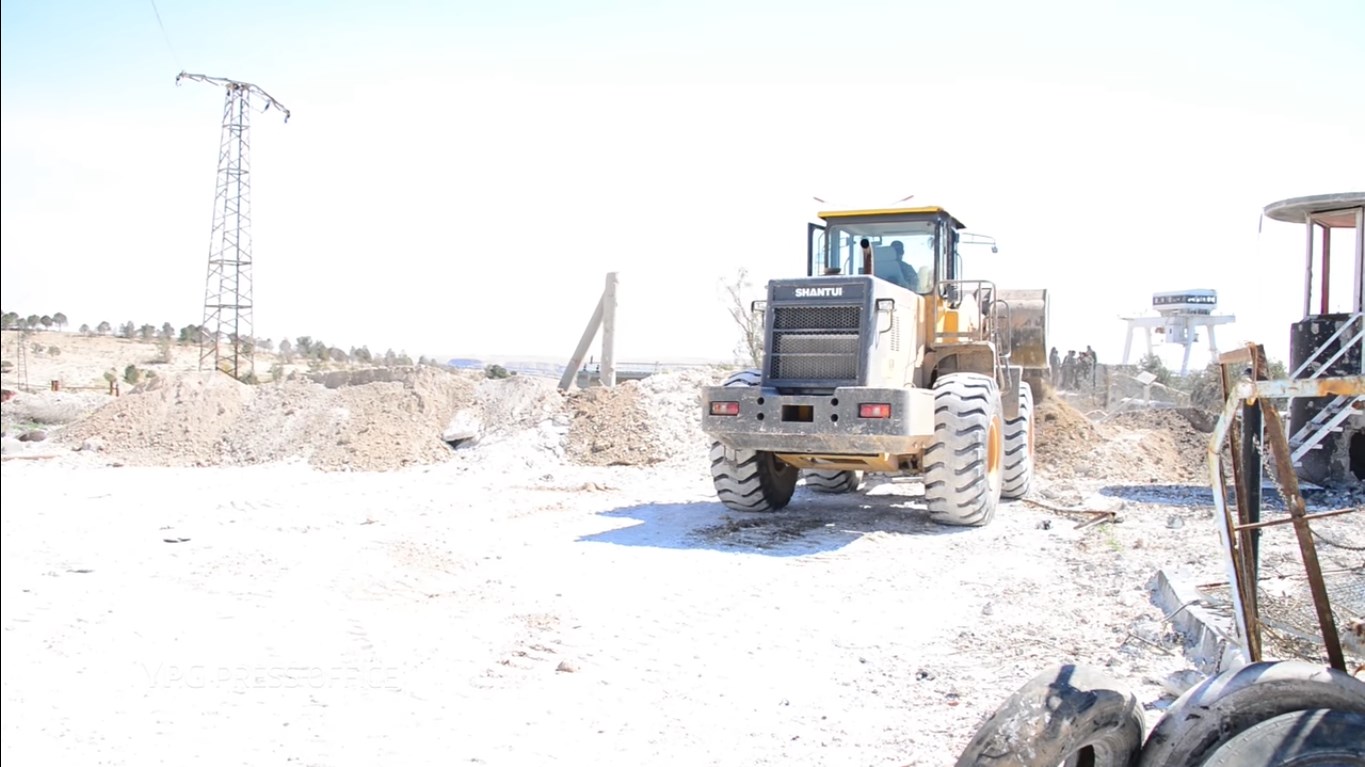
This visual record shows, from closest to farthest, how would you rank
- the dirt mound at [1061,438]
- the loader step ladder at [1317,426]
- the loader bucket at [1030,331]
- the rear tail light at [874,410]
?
the rear tail light at [874,410] < the loader step ladder at [1317,426] < the dirt mound at [1061,438] < the loader bucket at [1030,331]

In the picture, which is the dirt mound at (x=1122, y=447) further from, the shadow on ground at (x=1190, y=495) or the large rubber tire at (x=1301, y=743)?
the large rubber tire at (x=1301, y=743)

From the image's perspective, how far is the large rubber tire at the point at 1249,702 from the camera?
290 cm

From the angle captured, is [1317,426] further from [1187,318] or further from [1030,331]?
[1187,318]

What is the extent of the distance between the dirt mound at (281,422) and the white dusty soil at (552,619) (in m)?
2.71

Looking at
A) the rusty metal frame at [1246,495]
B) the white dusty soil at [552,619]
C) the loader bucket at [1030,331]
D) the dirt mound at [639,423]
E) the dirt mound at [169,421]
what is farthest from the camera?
the dirt mound at [169,421]

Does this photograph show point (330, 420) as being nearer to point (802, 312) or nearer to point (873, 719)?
point (802, 312)

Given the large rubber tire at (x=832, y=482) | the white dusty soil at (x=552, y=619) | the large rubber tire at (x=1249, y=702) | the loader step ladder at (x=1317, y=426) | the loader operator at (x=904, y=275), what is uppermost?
the loader operator at (x=904, y=275)

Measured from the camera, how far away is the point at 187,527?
9344mm

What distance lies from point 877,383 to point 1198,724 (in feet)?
22.6

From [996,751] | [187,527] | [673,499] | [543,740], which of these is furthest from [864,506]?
[996,751]

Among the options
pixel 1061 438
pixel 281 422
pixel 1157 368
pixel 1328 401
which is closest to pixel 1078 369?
pixel 1157 368

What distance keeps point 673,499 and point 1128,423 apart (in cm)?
863

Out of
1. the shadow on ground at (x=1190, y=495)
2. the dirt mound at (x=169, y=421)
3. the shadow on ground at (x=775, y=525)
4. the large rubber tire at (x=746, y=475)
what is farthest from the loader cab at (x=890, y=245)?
the dirt mound at (x=169, y=421)

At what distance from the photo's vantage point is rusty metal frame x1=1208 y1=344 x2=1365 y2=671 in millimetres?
3219
